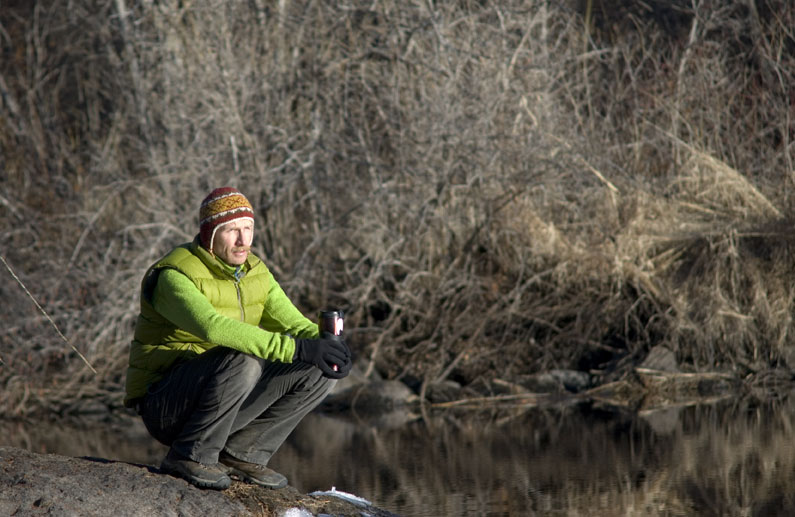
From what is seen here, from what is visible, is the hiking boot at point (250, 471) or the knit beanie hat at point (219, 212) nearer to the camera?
the knit beanie hat at point (219, 212)

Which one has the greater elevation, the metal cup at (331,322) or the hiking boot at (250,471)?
the metal cup at (331,322)

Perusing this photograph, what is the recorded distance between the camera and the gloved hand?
17.1 feet

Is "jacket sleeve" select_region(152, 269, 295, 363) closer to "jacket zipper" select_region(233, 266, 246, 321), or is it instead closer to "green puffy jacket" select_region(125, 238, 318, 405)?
"green puffy jacket" select_region(125, 238, 318, 405)

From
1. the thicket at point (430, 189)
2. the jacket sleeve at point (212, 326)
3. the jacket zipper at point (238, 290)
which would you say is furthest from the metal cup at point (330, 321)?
the thicket at point (430, 189)

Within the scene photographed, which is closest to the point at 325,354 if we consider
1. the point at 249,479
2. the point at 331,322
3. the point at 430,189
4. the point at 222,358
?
the point at 331,322

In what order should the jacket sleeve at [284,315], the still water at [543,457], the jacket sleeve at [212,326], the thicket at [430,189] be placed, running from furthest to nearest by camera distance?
the thicket at [430,189], the still water at [543,457], the jacket sleeve at [284,315], the jacket sleeve at [212,326]

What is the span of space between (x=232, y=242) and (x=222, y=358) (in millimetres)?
528

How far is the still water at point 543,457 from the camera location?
24.3 feet

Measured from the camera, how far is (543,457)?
8.95 metres

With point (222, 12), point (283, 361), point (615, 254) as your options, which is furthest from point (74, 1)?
point (283, 361)

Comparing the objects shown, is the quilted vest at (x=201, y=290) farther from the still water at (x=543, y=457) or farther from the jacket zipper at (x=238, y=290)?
the still water at (x=543, y=457)

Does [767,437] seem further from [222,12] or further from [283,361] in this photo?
[222,12]

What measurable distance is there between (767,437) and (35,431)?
635 cm

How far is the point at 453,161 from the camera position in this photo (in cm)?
1322
